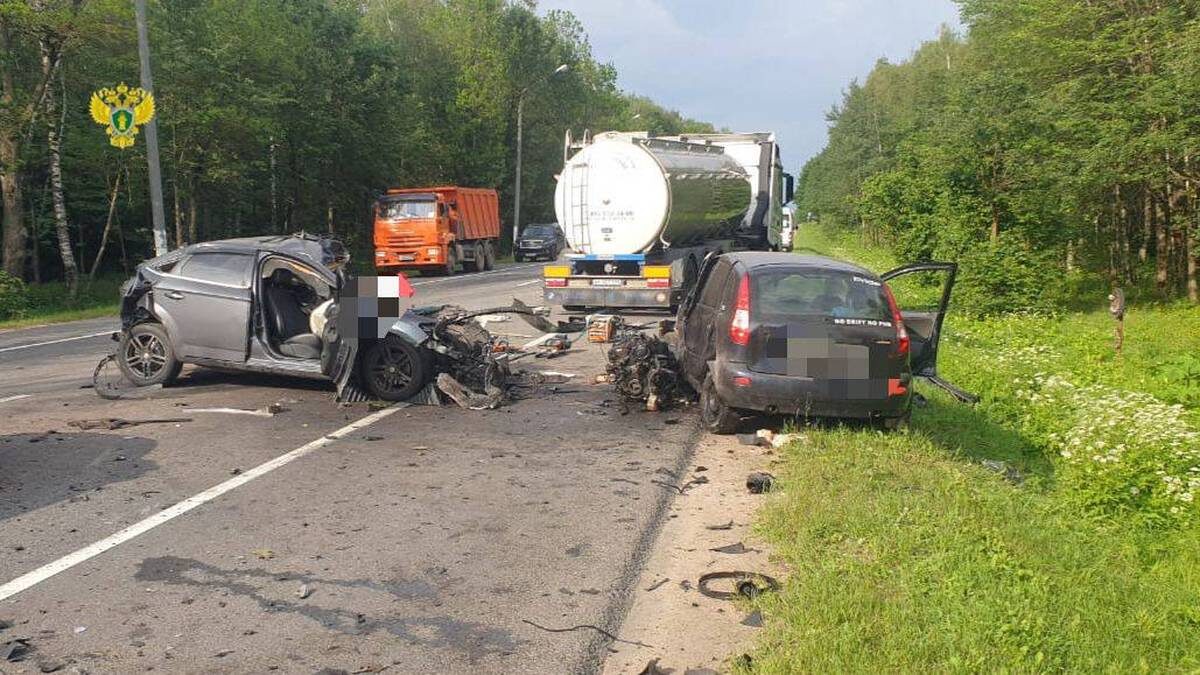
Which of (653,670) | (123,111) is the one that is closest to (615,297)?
(123,111)

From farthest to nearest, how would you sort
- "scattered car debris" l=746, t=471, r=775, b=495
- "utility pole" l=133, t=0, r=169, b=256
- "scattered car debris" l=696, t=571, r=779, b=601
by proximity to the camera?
"utility pole" l=133, t=0, r=169, b=256
"scattered car debris" l=746, t=471, r=775, b=495
"scattered car debris" l=696, t=571, r=779, b=601

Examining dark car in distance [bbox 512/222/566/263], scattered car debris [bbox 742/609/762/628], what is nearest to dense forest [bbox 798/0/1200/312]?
scattered car debris [bbox 742/609/762/628]

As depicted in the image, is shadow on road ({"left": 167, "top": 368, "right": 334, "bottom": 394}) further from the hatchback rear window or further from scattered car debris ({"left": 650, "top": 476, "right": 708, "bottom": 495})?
the hatchback rear window

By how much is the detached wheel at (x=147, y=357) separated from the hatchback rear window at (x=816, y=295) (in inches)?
248

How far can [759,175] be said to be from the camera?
21.6 metres

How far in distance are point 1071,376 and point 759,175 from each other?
1062 cm

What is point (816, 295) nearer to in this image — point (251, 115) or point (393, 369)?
point (393, 369)

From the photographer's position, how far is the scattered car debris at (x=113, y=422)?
8430 mm

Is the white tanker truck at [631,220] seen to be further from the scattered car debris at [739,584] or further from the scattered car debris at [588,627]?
the scattered car debris at [588,627]

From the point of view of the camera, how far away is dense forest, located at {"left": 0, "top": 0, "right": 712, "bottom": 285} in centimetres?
2277

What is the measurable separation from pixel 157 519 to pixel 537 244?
40.2m

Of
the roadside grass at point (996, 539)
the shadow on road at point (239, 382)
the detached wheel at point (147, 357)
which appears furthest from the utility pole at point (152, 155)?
the roadside grass at point (996, 539)

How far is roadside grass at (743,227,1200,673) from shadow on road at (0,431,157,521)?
15.5 feet

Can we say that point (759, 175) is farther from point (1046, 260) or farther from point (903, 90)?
point (903, 90)
